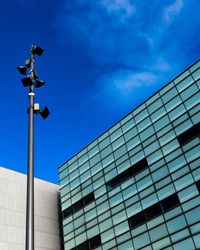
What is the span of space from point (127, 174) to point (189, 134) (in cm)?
773

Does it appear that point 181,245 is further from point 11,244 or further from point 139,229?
point 11,244

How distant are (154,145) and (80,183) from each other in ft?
36.2

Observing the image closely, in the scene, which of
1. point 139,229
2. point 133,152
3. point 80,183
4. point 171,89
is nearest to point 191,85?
point 171,89

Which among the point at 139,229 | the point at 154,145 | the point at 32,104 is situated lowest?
the point at 32,104

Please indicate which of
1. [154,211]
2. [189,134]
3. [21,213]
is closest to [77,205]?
[21,213]

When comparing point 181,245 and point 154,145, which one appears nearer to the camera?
point 181,245

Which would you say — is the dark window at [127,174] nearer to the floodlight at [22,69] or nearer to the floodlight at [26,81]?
the floodlight at [22,69]

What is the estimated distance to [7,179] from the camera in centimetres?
3875

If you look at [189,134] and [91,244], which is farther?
[91,244]

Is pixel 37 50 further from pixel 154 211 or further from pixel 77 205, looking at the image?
pixel 77 205

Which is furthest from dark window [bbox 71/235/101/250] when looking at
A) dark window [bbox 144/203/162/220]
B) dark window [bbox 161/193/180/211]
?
dark window [bbox 161/193/180/211]

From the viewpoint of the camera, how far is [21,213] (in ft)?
123

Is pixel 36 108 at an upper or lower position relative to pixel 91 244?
lower

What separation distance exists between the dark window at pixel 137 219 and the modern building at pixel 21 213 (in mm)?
11841
